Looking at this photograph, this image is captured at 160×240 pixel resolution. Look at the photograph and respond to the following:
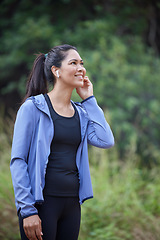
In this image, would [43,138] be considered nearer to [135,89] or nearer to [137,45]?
[135,89]

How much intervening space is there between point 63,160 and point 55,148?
0.09 metres

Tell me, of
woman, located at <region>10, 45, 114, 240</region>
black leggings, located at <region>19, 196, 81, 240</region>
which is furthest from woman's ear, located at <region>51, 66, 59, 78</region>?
black leggings, located at <region>19, 196, 81, 240</region>

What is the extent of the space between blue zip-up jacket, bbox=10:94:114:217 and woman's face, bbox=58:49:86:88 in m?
0.20

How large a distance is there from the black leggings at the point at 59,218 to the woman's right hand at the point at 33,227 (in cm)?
7

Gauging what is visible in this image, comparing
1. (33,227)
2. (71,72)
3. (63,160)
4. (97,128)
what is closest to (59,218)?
(33,227)

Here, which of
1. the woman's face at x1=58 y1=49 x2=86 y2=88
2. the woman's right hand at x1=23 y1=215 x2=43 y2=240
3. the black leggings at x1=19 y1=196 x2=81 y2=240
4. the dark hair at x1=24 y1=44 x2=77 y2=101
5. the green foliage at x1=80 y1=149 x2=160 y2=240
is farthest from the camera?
the green foliage at x1=80 y1=149 x2=160 y2=240

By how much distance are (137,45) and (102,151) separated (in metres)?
3.28

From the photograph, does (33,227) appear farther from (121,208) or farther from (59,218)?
(121,208)

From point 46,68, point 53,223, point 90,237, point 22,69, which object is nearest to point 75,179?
point 53,223

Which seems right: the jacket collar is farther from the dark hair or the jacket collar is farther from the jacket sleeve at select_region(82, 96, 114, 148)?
the dark hair

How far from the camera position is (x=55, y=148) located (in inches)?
72.2

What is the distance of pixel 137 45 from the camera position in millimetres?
6867

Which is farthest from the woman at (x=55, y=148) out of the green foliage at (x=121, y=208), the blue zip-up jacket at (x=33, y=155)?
the green foliage at (x=121, y=208)

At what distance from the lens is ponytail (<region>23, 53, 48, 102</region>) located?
6.86 feet
